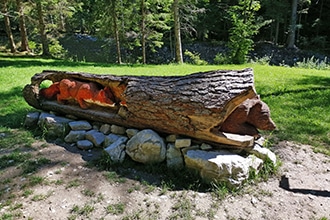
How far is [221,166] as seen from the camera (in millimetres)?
3043

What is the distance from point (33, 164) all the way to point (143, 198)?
1.64m

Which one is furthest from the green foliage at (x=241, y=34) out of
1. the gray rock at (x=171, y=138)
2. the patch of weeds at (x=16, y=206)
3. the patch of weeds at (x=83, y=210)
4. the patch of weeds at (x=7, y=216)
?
the patch of weeds at (x=7, y=216)

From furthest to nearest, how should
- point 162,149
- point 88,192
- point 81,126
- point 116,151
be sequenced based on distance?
point 81,126 → point 116,151 → point 162,149 → point 88,192

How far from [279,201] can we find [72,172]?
2.49 metres

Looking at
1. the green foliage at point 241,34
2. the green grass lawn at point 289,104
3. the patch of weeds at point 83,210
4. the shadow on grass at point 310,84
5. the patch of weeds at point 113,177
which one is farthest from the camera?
the green foliage at point 241,34

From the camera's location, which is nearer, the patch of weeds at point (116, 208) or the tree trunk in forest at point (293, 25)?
the patch of weeds at point (116, 208)

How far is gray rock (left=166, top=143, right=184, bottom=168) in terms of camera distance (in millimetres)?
3434

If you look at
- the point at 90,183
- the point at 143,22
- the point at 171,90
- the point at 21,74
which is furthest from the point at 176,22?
the point at 90,183

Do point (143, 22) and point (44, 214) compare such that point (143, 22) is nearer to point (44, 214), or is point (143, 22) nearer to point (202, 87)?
point (202, 87)

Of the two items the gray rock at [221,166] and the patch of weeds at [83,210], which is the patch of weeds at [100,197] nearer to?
the patch of weeds at [83,210]

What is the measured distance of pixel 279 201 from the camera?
2.90 meters

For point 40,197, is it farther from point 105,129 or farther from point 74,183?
point 105,129

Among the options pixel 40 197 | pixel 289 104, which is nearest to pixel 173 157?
pixel 40 197

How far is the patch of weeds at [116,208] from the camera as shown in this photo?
2.67 meters
